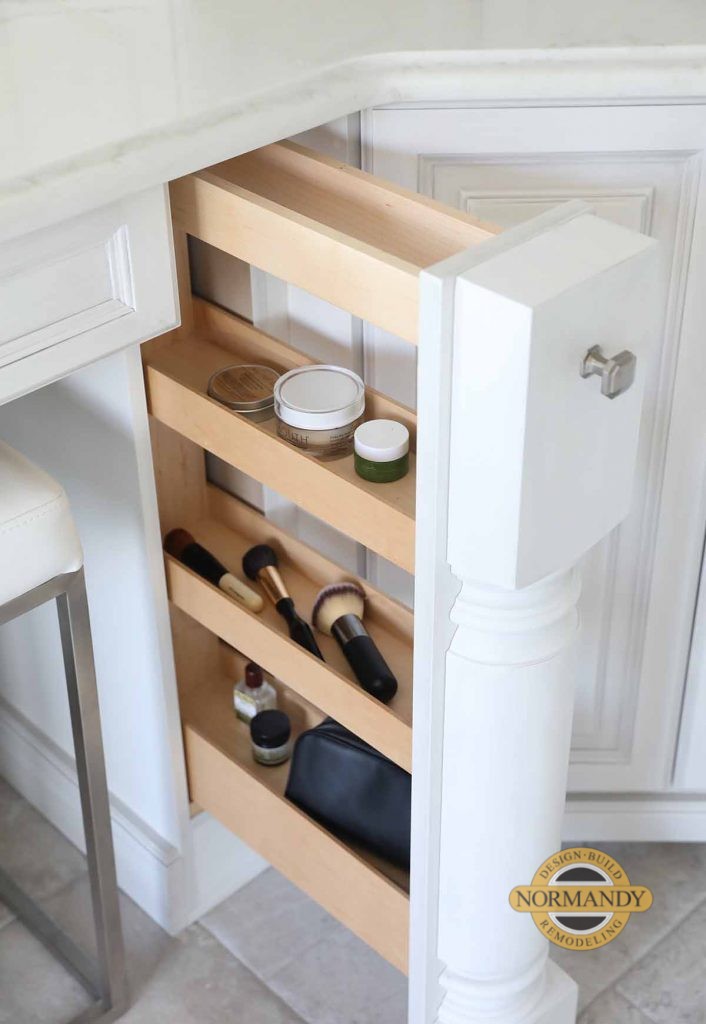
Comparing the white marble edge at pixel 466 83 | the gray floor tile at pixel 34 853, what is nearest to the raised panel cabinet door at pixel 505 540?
the white marble edge at pixel 466 83

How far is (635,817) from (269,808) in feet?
1.44

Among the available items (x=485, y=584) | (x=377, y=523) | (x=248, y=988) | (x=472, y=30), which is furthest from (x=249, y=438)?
(x=248, y=988)

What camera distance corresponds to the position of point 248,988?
132 centimetres

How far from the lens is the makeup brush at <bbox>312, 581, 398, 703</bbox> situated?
1085mm

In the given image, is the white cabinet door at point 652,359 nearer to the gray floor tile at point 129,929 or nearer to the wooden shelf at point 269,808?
the wooden shelf at point 269,808

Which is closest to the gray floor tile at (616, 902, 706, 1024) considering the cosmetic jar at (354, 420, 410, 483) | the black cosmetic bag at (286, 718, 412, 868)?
the black cosmetic bag at (286, 718, 412, 868)

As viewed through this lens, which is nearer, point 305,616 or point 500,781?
point 500,781

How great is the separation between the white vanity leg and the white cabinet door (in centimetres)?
29

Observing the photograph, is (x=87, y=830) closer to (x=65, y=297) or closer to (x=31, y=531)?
(x=31, y=531)

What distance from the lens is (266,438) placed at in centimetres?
99

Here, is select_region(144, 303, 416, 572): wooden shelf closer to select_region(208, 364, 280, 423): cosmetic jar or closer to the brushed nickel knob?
select_region(208, 364, 280, 423): cosmetic jar

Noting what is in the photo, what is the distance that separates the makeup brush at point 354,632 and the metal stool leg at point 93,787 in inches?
8.6

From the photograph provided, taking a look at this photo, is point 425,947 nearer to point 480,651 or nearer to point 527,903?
point 527,903

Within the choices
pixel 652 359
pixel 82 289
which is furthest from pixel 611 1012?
pixel 82 289
